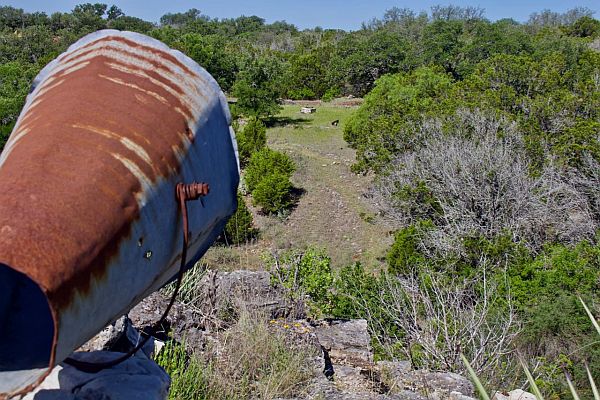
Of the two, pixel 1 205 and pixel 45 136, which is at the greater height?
pixel 45 136

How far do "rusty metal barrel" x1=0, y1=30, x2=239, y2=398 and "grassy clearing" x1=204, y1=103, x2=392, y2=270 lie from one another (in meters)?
7.30

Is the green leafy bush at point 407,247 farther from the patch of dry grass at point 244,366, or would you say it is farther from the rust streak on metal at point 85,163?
the rust streak on metal at point 85,163

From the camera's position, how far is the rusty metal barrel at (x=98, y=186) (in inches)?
59.9

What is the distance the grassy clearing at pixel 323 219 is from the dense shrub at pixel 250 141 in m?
1.22

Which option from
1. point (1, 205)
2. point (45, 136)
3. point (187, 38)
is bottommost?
point (1, 205)

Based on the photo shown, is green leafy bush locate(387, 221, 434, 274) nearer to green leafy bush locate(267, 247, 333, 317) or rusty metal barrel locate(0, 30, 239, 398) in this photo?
green leafy bush locate(267, 247, 333, 317)

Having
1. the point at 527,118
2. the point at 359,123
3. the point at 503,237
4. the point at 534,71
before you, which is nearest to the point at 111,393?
the point at 503,237

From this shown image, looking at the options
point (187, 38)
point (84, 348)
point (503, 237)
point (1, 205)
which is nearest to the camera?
point (1, 205)

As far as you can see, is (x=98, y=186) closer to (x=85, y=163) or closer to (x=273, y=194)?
(x=85, y=163)

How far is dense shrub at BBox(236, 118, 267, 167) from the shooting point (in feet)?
62.0

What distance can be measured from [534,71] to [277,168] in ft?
23.0

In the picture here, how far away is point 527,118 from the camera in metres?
13.8

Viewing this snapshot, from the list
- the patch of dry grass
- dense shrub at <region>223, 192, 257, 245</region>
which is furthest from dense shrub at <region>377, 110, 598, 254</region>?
the patch of dry grass

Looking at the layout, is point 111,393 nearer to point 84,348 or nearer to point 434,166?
point 84,348
